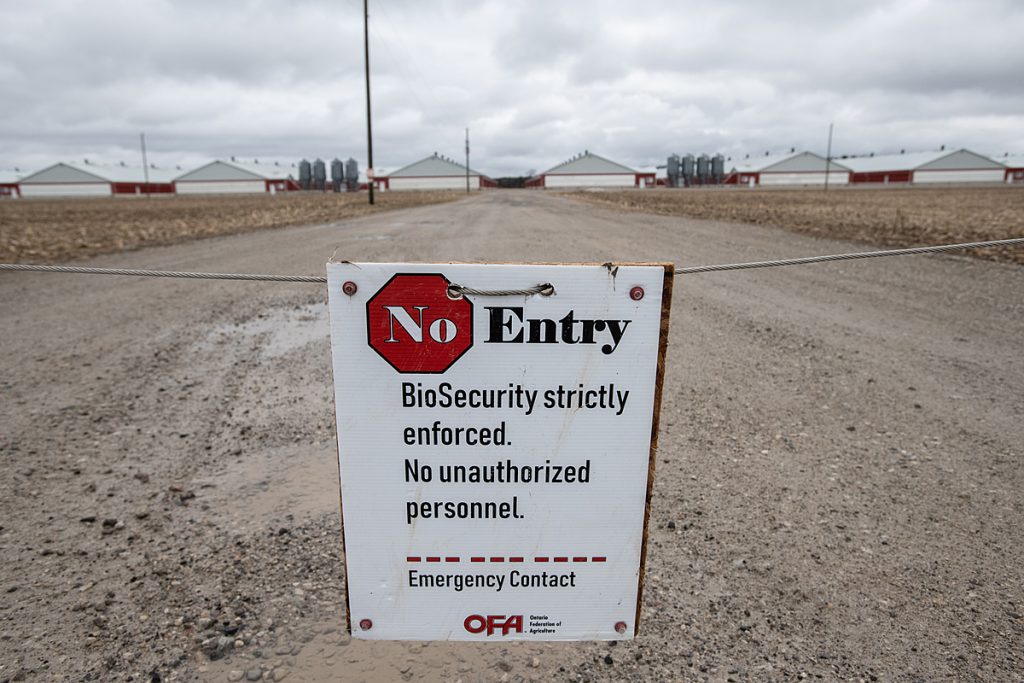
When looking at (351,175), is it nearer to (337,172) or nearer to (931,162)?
(337,172)

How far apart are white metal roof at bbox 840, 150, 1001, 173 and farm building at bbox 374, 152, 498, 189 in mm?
67475

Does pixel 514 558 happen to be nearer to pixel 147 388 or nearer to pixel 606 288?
pixel 606 288

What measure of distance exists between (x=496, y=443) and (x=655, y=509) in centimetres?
189

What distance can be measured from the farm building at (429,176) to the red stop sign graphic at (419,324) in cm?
11366

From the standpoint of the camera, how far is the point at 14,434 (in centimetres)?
424

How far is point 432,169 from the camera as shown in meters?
115

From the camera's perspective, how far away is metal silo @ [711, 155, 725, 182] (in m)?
110

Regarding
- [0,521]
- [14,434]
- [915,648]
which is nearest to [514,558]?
[915,648]

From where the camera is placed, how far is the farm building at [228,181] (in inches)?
4151

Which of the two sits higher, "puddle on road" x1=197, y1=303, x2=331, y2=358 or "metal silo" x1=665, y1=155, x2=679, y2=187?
"metal silo" x1=665, y1=155, x2=679, y2=187

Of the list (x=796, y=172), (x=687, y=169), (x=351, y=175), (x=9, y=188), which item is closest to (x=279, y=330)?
(x=351, y=175)

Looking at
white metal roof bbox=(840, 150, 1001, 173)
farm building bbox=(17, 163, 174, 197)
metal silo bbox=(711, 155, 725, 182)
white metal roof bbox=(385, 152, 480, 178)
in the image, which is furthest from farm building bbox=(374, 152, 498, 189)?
white metal roof bbox=(840, 150, 1001, 173)

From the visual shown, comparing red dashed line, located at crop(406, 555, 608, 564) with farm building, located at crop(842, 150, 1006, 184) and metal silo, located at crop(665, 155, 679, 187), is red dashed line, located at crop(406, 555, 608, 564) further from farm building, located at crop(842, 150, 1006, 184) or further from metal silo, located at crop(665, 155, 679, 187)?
farm building, located at crop(842, 150, 1006, 184)

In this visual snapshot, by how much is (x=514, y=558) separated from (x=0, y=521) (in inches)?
118
